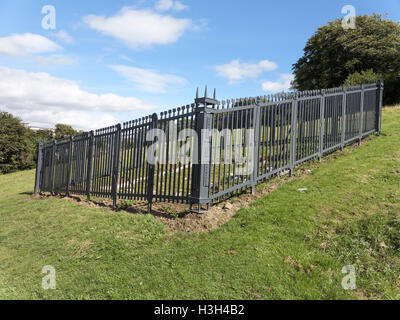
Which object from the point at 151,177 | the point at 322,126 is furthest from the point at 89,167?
the point at 322,126

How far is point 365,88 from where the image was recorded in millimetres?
9555

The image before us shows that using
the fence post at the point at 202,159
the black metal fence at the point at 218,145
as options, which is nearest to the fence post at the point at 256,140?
the black metal fence at the point at 218,145

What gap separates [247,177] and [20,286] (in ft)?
15.0

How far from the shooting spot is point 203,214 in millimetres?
5180

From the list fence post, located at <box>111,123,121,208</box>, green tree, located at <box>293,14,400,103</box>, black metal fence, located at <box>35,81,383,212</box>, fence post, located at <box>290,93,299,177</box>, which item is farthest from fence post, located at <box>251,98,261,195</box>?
green tree, located at <box>293,14,400,103</box>

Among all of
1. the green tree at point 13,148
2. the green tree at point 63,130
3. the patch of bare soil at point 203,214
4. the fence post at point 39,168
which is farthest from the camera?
the green tree at point 63,130

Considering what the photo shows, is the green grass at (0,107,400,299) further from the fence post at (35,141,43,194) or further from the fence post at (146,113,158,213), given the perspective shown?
the fence post at (35,141,43,194)

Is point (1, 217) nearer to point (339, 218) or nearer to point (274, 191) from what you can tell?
point (274, 191)

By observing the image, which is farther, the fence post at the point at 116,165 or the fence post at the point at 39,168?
the fence post at the point at 39,168

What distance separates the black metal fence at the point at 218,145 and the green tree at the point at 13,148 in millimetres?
24915

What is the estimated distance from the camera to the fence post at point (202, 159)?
16.8ft

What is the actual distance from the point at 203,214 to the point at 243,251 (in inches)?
52.3

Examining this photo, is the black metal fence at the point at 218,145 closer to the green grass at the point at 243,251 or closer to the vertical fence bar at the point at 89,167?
the vertical fence bar at the point at 89,167
